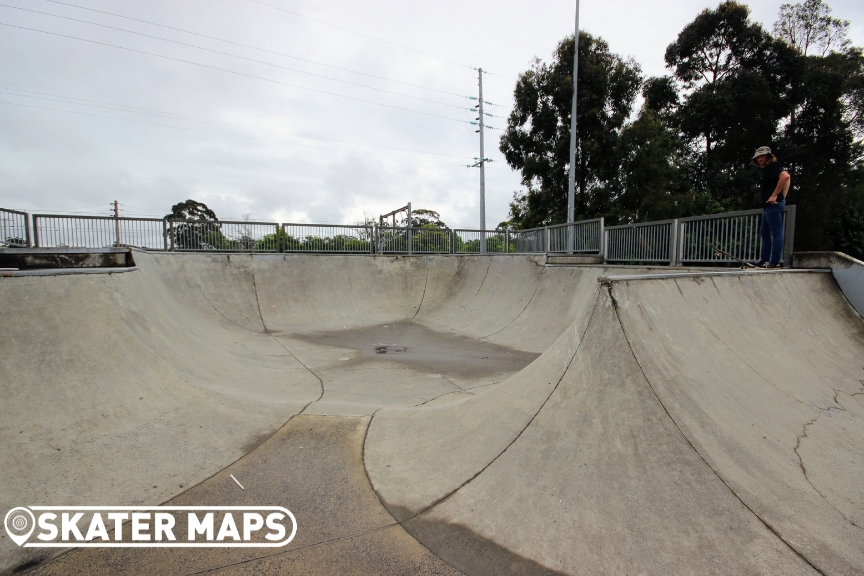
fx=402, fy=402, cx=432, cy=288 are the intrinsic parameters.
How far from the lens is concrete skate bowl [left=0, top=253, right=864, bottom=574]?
233 cm

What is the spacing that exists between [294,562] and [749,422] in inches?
128

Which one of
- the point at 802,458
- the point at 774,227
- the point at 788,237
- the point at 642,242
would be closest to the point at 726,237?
the point at 788,237

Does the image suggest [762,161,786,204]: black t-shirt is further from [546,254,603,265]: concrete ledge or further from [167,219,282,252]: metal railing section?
[167,219,282,252]: metal railing section

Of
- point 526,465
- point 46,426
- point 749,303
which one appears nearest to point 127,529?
point 46,426

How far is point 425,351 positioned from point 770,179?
21.6 feet

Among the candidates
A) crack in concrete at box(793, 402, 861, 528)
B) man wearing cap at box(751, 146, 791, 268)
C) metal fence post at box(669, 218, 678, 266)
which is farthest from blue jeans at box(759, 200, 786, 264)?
crack in concrete at box(793, 402, 861, 528)

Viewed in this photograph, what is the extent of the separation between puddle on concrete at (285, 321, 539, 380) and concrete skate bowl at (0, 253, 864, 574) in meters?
1.55

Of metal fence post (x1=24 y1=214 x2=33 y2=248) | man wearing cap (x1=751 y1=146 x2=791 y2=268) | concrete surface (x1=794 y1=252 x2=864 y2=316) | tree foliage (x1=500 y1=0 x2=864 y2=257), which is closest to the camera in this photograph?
concrete surface (x1=794 y1=252 x2=864 y2=316)

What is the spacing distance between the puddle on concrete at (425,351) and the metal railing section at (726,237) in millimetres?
3736

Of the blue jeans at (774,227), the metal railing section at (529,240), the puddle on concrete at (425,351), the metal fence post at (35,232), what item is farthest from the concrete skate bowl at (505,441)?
the metal railing section at (529,240)

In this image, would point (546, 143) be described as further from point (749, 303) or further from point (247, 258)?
point (749, 303)

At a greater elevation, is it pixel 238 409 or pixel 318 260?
pixel 318 260

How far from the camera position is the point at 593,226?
36.9 ft

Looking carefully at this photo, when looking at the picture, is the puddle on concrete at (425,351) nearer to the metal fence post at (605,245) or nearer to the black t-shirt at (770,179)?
the metal fence post at (605,245)
